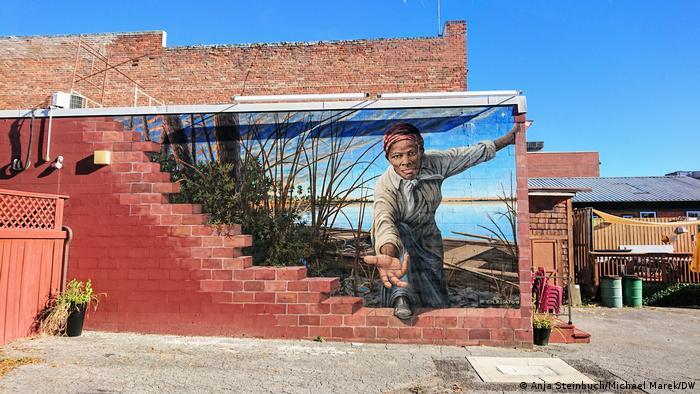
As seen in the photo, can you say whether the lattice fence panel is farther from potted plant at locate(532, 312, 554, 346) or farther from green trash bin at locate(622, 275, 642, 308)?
green trash bin at locate(622, 275, 642, 308)

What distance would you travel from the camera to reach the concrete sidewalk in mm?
5676

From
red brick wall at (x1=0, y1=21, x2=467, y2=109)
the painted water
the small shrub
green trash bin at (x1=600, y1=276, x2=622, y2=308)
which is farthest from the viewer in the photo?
red brick wall at (x1=0, y1=21, x2=467, y2=109)

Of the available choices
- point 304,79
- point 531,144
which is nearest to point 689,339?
point 304,79

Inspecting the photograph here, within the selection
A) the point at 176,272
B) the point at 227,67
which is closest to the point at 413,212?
the point at 176,272

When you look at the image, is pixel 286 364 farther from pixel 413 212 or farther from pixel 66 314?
pixel 66 314

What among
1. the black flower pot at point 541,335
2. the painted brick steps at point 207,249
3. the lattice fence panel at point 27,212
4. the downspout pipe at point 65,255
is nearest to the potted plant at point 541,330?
the black flower pot at point 541,335

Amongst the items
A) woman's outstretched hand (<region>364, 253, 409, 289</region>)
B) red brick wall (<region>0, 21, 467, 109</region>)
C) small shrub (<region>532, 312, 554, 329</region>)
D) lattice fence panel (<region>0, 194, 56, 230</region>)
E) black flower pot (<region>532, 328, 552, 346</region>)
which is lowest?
black flower pot (<region>532, 328, 552, 346</region>)

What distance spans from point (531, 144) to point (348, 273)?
35404 millimetres

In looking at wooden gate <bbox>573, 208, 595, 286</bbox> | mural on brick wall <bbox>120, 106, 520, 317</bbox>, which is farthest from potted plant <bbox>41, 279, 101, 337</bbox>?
wooden gate <bbox>573, 208, 595, 286</bbox>

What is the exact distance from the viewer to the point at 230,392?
5441 millimetres

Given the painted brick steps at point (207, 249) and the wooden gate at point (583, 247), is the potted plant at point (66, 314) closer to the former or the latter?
the painted brick steps at point (207, 249)

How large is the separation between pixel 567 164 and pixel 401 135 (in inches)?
1371

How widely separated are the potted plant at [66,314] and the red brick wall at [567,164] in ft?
119

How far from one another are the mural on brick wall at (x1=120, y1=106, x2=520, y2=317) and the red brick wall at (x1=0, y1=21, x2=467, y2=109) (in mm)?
8532
